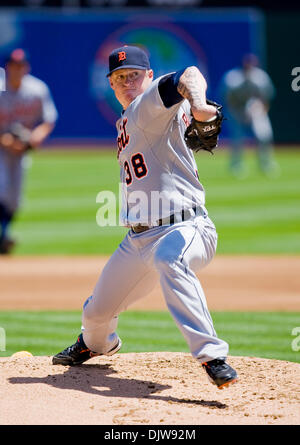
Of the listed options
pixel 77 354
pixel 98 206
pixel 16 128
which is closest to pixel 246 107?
pixel 98 206

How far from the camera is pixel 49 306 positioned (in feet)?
24.6

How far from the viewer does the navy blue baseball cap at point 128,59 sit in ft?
14.1

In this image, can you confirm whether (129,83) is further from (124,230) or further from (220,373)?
(124,230)

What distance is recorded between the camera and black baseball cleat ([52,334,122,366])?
4.89 meters

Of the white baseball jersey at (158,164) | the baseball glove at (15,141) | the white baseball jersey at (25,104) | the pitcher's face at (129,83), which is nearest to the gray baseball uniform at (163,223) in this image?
the white baseball jersey at (158,164)

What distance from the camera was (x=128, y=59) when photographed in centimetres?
431

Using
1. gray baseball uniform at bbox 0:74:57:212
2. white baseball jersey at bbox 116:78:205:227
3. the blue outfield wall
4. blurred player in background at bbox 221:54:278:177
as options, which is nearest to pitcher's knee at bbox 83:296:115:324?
white baseball jersey at bbox 116:78:205:227

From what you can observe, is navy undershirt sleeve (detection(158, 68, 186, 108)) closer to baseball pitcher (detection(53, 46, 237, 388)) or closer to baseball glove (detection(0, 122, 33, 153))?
baseball pitcher (detection(53, 46, 237, 388))

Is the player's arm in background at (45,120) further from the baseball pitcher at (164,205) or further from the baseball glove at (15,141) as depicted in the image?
the baseball pitcher at (164,205)

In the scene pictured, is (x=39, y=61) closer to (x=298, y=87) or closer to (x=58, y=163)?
(x=58, y=163)

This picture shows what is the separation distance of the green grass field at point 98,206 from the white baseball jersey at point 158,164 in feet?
19.8

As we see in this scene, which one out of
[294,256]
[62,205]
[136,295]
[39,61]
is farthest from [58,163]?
[136,295]

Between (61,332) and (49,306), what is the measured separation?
111 centimetres

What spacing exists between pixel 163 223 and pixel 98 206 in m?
9.56
